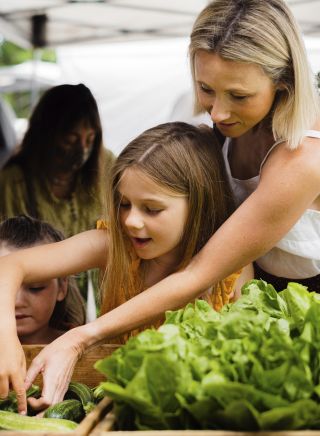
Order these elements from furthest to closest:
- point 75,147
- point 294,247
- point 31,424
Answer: point 75,147 < point 294,247 < point 31,424

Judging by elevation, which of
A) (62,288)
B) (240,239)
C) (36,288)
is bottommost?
(62,288)

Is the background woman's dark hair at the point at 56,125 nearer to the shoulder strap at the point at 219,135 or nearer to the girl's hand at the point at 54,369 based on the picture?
the shoulder strap at the point at 219,135

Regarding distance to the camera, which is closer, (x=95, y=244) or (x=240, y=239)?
(x=240, y=239)

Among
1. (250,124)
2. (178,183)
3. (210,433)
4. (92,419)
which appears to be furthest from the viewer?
(178,183)

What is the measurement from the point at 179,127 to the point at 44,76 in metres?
12.6

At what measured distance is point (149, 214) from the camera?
2807 mm

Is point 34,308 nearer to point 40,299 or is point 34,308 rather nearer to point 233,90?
point 40,299

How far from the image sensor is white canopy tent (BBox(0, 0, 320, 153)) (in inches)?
245

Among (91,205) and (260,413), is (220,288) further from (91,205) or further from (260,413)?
(91,205)

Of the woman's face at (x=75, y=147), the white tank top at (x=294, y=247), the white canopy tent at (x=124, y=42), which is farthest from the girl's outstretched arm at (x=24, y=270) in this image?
the white canopy tent at (x=124, y=42)

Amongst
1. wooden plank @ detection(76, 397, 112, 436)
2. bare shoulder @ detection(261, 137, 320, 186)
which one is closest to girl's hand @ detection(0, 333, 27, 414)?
wooden plank @ detection(76, 397, 112, 436)

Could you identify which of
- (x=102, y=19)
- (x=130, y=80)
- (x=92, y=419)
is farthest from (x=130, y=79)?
(x=92, y=419)

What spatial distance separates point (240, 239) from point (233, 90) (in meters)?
0.57

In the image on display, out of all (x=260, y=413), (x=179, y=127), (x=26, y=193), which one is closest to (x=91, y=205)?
(x=26, y=193)
